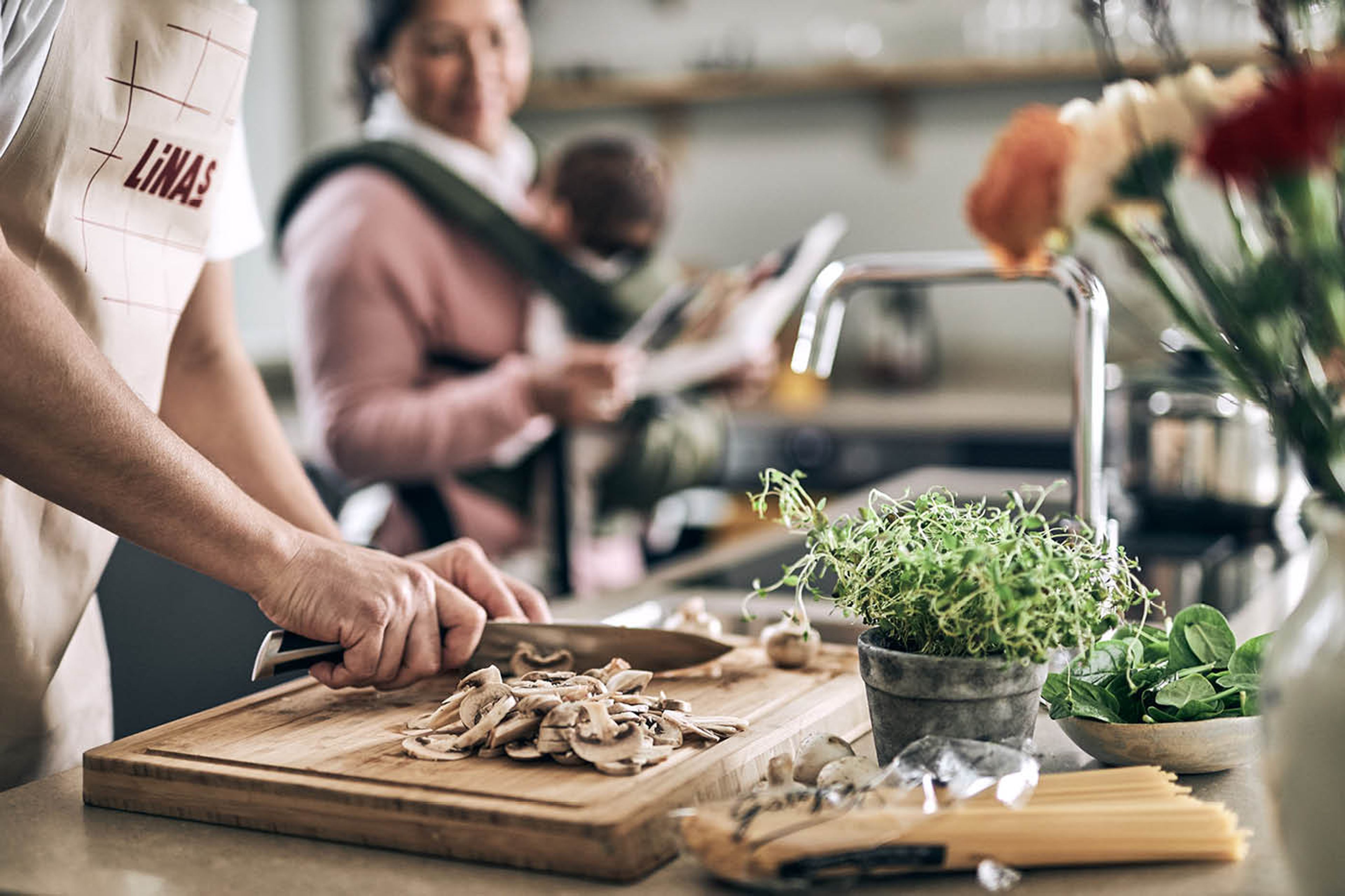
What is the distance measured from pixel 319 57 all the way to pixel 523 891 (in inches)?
173

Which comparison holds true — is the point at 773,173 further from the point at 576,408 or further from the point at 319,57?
the point at 576,408

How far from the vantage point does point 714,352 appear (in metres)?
2.47

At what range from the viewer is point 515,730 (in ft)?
2.87

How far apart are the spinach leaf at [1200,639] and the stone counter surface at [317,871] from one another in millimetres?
95

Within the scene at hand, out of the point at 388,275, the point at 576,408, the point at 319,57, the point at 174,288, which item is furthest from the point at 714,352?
the point at 319,57

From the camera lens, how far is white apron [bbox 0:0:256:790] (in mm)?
1048

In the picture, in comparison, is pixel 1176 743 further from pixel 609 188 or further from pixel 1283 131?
pixel 609 188

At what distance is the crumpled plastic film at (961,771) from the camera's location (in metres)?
0.74

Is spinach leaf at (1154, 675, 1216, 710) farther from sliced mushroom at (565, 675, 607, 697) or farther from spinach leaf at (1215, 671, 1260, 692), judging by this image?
sliced mushroom at (565, 675, 607, 697)

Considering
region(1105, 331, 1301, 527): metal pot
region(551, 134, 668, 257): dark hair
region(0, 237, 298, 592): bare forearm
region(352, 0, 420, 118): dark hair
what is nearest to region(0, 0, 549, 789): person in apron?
region(0, 237, 298, 592): bare forearm

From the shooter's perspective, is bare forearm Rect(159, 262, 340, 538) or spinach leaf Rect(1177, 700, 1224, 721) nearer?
spinach leaf Rect(1177, 700, 1224, 721)

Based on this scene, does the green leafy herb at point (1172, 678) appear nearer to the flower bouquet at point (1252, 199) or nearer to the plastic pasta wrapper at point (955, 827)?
the plastic pasta wrapper at point (955, 827)

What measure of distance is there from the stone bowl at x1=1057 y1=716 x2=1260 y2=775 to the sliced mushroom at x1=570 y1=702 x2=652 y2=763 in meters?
0.29

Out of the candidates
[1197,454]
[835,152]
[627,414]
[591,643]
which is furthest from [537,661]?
[835,152]
